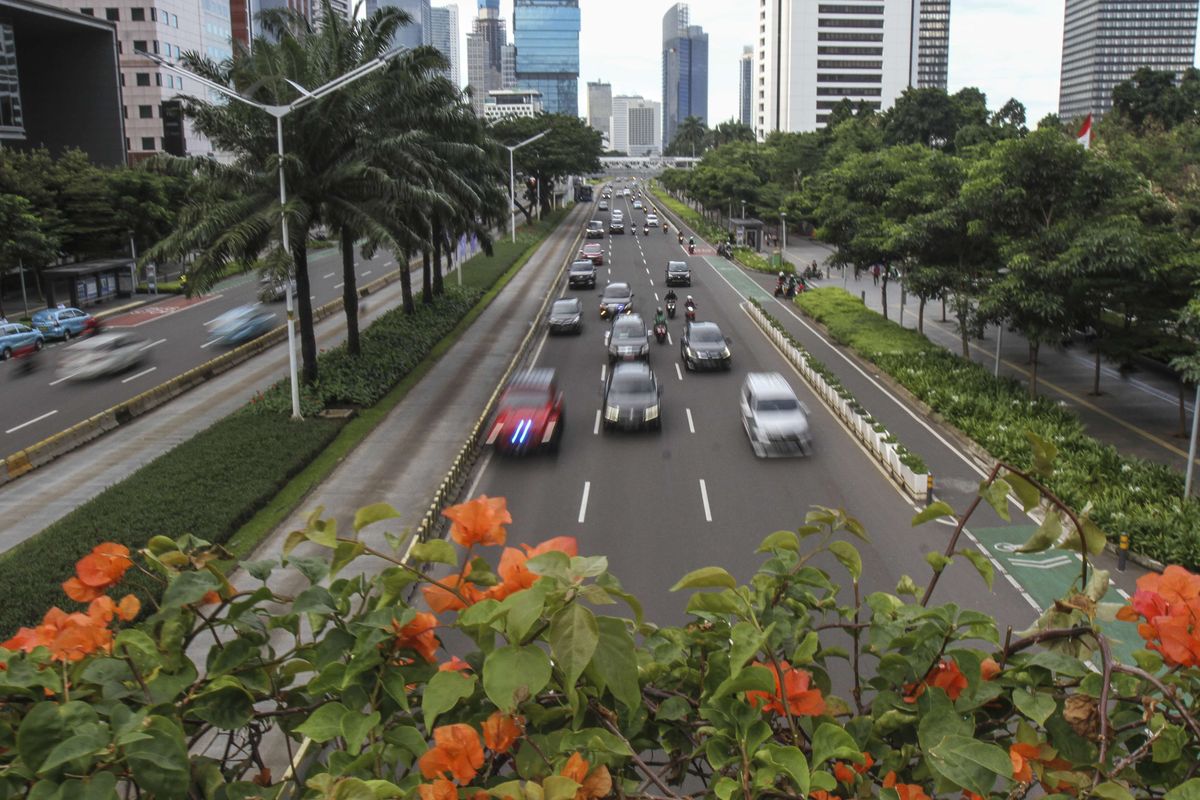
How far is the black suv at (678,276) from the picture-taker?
57.8 m

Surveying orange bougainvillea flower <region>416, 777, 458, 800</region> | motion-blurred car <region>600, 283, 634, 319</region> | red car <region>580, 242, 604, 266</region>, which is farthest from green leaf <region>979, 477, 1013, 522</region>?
red car <region>580, 242, 604, 266</region>

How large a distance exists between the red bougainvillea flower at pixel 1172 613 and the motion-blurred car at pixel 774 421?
22.3 meters

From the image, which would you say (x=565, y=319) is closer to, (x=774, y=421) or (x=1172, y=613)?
(x=774, y=421)

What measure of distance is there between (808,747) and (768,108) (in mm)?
160812

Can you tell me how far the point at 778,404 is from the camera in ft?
87.1

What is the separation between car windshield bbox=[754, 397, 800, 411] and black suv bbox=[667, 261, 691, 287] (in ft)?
104

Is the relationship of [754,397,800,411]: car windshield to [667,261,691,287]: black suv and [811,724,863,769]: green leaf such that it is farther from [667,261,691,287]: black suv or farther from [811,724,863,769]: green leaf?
[667,261,691,287]: black suv

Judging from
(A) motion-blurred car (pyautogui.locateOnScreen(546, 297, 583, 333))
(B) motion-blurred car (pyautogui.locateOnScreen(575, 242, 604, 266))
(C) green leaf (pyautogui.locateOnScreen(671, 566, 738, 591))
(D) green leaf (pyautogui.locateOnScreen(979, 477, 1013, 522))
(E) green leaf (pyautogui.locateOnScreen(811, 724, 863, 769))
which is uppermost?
(D) green leaf (pyautogui.locateOnScreen(979, 477, 1013, 522))

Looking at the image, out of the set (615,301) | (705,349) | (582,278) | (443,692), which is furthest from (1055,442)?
(582,278)

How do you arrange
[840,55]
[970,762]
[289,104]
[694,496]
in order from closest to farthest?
1. [970,762]
2. [694,496]
3. [289,104]
4. [840,55]

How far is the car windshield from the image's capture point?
26438mm

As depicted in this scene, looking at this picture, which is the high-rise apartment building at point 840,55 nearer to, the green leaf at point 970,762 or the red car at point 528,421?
the red car at point 528,421

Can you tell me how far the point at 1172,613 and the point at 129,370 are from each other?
37.1 m

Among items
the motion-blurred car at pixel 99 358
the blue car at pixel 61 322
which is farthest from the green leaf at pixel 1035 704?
the blue car at pixel 61 322
